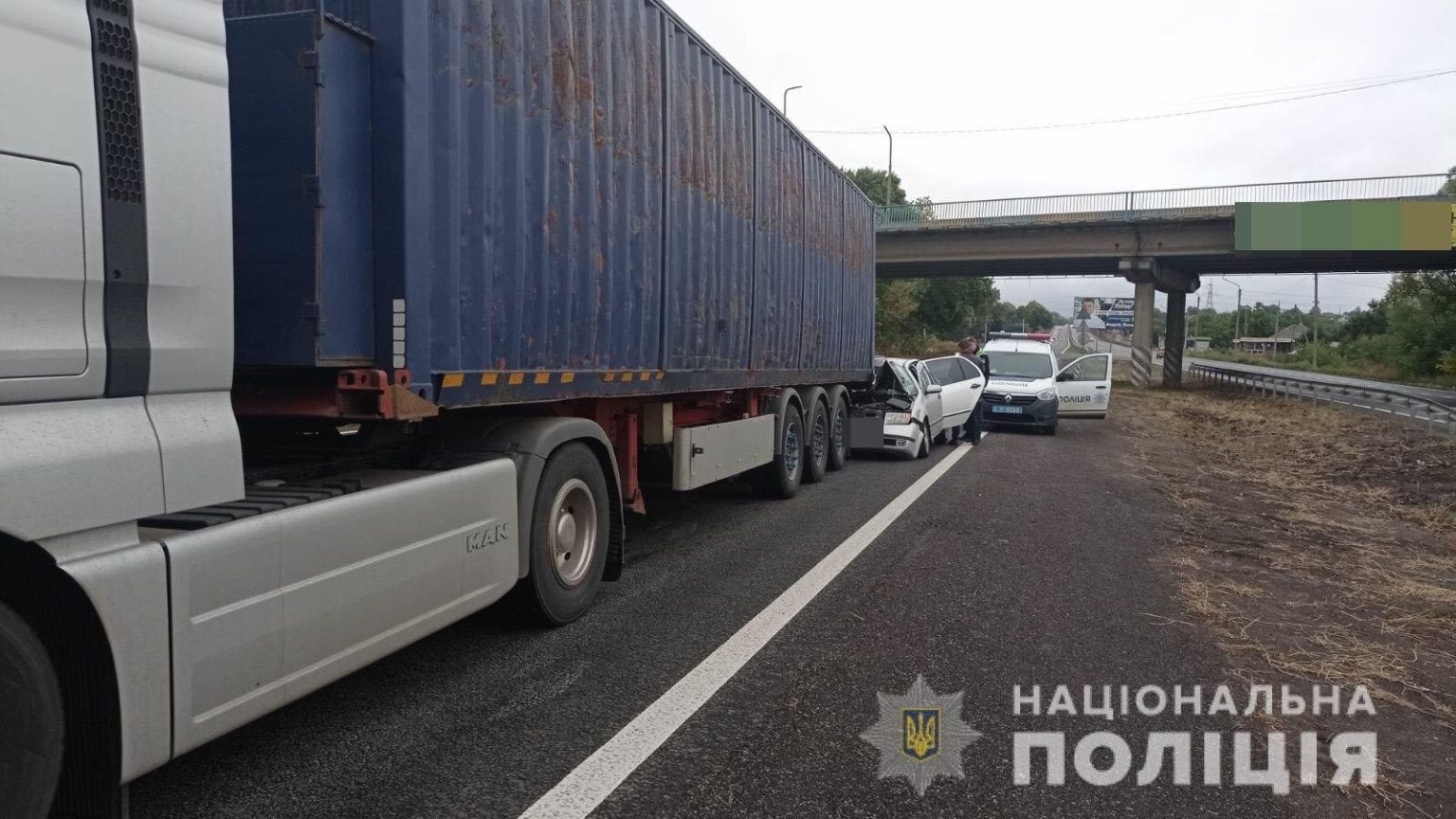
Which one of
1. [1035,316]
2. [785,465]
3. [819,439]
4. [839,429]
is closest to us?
[785,465]

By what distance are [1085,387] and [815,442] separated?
11.7 m

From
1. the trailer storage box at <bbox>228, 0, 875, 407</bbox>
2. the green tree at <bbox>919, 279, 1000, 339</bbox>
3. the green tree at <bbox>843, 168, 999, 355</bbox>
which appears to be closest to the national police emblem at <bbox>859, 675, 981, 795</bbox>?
the trailer storage box at <bbox>228, 0, 875, 407</bbox>

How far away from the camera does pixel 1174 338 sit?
146 ft

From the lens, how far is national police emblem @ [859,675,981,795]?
138 inches

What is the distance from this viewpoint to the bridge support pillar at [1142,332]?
139 ft

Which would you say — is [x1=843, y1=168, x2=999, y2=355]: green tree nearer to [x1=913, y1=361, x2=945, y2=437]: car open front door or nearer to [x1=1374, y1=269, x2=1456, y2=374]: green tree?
[x1=1374, y1=269, x2=1456, y2=374]: green tree

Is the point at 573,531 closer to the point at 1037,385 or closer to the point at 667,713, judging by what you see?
the point at 667,713

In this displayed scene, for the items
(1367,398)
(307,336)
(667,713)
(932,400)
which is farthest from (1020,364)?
(307,336)

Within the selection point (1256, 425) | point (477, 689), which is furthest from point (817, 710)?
point (1256, 425)

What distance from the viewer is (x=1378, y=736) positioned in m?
3.91

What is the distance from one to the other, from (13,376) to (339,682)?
2.28 metres

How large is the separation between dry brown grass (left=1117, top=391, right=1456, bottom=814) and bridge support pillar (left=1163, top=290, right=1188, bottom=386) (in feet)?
92.7

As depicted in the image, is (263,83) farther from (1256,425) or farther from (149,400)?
(1256,425)

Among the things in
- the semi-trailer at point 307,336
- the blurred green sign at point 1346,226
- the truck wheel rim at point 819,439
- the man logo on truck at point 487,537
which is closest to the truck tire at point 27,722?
the semi-trailer at point 307,336
